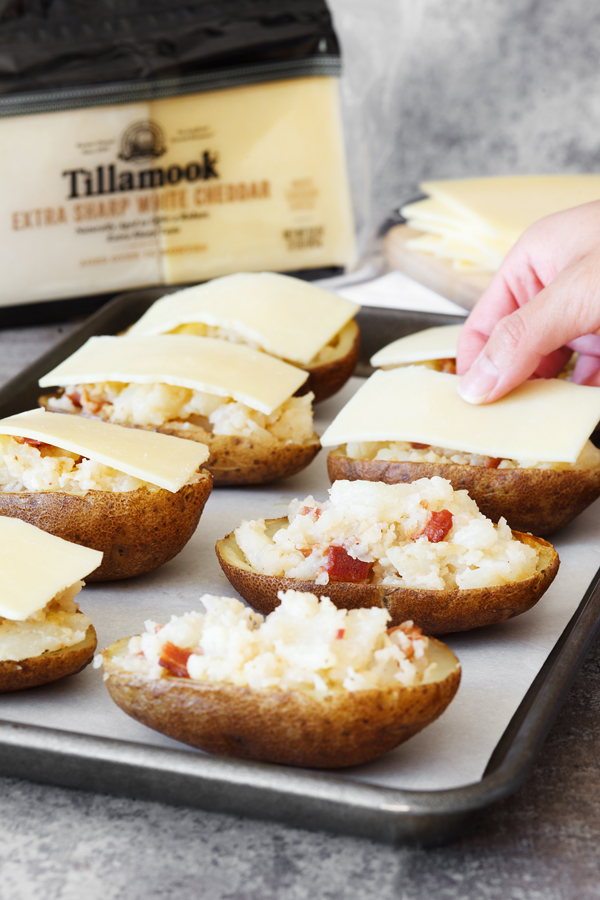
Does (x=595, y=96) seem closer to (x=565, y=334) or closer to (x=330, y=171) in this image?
(x=330, y=171)

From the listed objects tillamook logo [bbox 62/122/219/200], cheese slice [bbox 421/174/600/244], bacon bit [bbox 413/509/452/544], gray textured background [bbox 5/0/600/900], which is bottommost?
gray textured background [bbox 5/0/600/900]

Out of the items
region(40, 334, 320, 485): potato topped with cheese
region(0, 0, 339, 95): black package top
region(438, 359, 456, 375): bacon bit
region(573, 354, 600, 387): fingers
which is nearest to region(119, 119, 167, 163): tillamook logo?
region(0, 0, 339, 95): black package top

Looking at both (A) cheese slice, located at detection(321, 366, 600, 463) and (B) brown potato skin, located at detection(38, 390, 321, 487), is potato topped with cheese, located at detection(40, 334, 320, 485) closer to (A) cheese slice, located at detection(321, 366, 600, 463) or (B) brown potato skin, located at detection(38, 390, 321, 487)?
(B) brown potato skin, located at detection(38, 390, 321, 487)

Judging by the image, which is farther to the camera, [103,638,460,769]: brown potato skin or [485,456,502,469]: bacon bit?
[485,456,502,469]: bacon bit

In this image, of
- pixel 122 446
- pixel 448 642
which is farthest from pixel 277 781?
pixel 122 446

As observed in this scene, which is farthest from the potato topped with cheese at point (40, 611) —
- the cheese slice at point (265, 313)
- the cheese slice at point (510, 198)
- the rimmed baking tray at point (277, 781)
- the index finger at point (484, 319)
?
the cheese slice at point (510, 198)

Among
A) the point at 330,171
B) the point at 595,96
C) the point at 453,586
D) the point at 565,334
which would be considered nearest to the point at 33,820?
the point at 453,586

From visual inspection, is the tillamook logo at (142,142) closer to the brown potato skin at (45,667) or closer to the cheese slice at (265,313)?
the cheese slice at (265,313)
